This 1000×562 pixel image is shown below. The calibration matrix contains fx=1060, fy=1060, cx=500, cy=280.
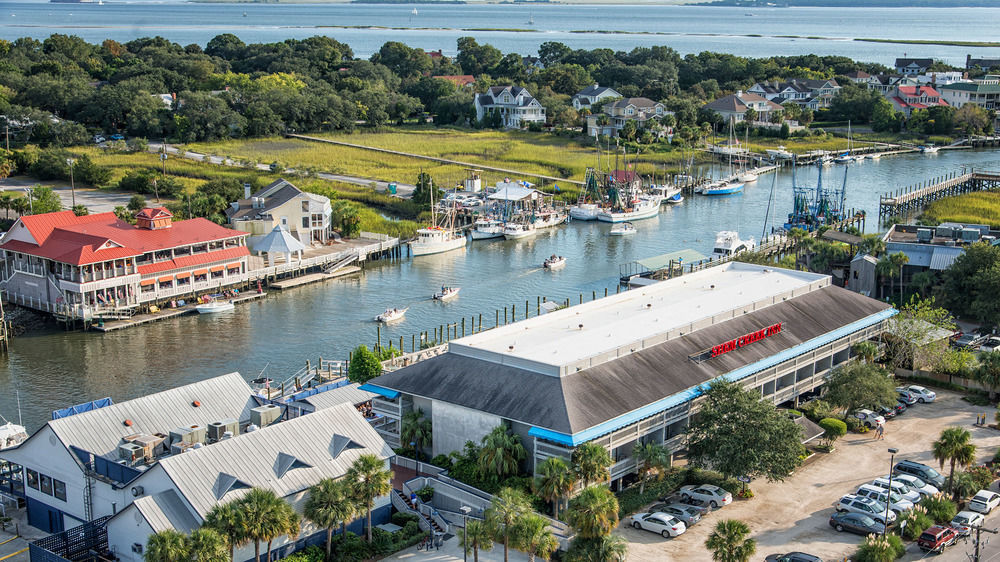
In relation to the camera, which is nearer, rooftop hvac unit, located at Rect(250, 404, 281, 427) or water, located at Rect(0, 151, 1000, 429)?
rooftop hvac unit, located at Rect(250, 404, 281, 427)

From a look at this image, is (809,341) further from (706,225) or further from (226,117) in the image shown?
(226,117)

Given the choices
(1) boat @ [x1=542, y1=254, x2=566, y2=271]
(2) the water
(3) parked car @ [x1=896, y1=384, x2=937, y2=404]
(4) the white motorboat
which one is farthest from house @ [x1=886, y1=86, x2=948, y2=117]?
(3) parked car @ [x1=896, y1=384, x2=937, y2=404]

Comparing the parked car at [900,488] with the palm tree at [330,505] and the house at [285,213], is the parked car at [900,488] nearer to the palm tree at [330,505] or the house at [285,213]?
the palm tree at [330,505]

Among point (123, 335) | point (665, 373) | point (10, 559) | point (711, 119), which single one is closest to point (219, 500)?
point (10, 559)

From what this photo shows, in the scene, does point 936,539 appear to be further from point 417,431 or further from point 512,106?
point 512,106

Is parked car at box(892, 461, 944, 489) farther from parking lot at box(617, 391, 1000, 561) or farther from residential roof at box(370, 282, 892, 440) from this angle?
residential roof at box(370, 282, 892, 440)

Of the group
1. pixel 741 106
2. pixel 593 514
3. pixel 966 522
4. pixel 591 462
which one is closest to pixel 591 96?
pixel 741 106
